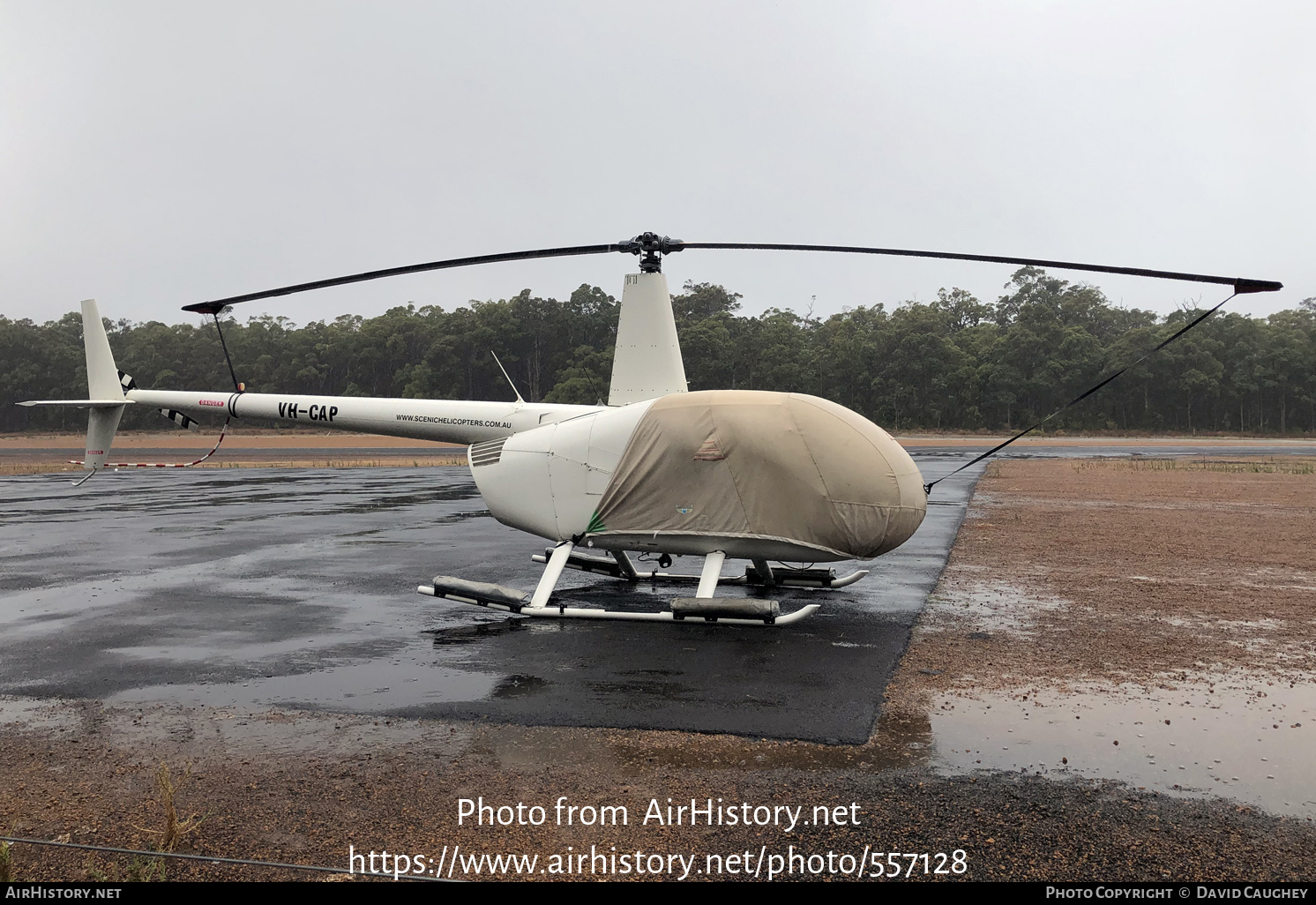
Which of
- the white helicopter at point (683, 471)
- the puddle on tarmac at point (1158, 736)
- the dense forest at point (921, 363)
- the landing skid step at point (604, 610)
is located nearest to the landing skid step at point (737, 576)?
the white helicopter at point (683, 471)

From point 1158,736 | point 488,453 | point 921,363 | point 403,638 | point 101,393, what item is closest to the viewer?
point 1158,736

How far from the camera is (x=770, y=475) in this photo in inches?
333

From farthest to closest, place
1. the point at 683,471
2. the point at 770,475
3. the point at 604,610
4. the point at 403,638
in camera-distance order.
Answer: the point at 604,610
the point at 683,471
the point at 403,638
the point at 770,475

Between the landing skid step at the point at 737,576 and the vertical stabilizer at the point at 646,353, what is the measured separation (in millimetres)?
2271

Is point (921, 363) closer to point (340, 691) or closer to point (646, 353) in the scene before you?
point (646, 353)

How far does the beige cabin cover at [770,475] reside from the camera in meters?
8.31

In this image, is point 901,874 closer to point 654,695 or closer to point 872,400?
point 654,695

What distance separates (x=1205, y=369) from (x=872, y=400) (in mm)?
30606

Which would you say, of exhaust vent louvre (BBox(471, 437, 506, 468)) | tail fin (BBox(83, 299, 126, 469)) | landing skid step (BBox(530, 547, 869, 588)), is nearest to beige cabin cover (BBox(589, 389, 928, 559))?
exhaust vent louvre (BBox(471, 437, 506, 468))

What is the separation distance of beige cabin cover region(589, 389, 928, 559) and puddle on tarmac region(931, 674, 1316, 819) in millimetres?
2159

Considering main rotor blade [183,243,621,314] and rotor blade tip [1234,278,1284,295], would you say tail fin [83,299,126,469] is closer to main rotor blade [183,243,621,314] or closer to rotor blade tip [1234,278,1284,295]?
main rotor blade [183,243,621,314]

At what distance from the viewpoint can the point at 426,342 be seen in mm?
91562

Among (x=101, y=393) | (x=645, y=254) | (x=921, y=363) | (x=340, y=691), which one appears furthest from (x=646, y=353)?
(x=921, y=363)

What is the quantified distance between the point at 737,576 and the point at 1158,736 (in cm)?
662
